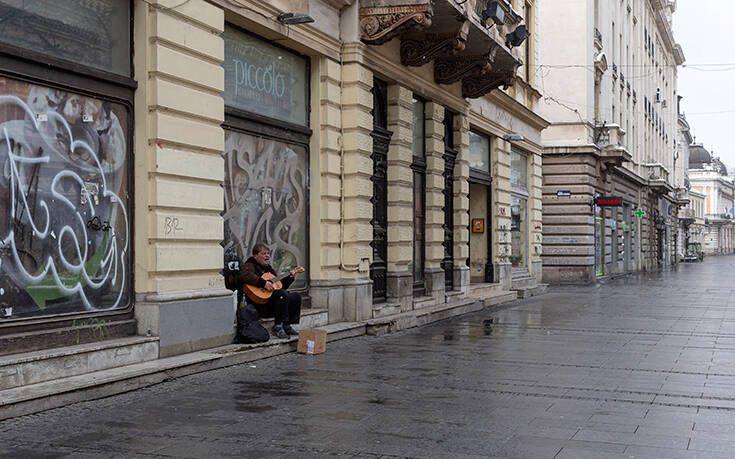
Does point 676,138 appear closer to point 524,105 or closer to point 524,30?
point 524,105

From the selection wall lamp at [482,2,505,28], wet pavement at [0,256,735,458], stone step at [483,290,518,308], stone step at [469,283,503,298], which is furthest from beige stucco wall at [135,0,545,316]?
wall lamp at [482,2,505,28]

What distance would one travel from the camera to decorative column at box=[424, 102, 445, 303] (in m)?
17.9

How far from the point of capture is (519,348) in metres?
12.1

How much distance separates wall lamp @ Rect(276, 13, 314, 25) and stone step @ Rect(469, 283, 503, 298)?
1015cm

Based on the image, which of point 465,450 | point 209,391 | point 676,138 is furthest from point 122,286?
point 676,138

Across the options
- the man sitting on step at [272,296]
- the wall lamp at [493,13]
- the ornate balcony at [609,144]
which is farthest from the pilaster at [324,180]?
the ornate balcony at [609,144]

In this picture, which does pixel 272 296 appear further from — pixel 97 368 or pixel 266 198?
pixel 97 368

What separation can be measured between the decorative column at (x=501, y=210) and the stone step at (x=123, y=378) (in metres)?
12.8

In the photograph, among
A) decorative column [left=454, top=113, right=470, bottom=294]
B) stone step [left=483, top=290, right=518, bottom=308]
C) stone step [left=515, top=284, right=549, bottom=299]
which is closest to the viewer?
decorative column [left=454, top=113, right=470, bottom=294]

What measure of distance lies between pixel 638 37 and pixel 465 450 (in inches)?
1813

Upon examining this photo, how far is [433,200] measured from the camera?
707 inches

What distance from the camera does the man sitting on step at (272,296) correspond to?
1097cm

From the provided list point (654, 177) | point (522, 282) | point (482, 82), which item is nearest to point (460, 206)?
point (482, 82)

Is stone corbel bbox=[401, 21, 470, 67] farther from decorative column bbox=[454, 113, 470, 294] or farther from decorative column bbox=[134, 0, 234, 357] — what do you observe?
decorative column bbox=[134, 0, 234, 357]
